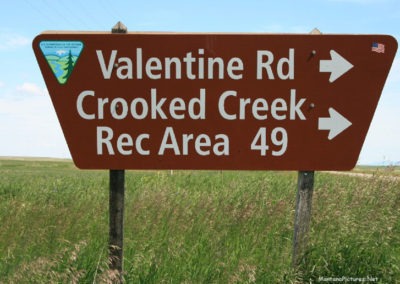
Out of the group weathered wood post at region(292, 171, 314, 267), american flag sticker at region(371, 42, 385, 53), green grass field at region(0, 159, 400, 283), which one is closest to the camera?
green grass field at region(0, 159, 400, 283)

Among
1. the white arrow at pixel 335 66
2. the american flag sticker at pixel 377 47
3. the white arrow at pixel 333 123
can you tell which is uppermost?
the american flag sticker at pixel 377 47

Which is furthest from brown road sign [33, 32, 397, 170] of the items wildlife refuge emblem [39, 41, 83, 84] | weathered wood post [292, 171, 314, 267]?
weathered wood post [292, 171, 314, 267]

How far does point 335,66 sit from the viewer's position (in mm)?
3457

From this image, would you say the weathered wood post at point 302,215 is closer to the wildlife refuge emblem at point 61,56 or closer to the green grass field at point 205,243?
the green grass field at point 205,243

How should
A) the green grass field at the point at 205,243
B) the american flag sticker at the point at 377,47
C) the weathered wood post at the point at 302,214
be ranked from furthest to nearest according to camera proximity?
the weathered wood post at the point at 302,214 < the american flag sticker at the point at 377,47 < the green grass field at the point at 205,243

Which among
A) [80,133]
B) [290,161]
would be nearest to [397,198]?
[290,161]

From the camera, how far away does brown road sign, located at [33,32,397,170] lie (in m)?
3.43

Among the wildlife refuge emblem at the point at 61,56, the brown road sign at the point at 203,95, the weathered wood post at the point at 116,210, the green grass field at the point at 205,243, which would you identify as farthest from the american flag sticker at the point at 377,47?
the wildlife refuge emblem at the point at 61,56

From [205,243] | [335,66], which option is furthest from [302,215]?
[335,66]

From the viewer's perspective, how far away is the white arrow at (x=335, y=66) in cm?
345

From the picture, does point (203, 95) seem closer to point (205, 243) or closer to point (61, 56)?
point (61, 56)

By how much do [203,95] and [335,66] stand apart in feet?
3.67

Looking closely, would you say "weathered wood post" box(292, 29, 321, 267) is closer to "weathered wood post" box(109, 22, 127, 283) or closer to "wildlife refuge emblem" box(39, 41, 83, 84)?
"weathered wood post" box(109, 22, 127, 283)

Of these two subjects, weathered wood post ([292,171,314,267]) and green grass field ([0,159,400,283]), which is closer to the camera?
green grass field ([0,159,400,283])
